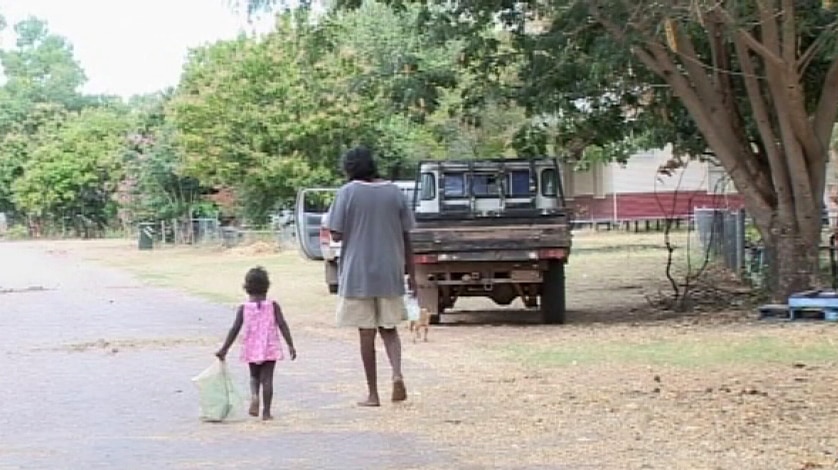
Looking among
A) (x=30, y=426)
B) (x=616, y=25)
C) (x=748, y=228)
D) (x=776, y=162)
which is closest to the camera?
(x=30, y=426)

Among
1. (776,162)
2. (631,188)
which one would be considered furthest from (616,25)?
(631,188)

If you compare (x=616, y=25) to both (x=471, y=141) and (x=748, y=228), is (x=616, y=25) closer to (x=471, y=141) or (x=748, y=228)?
(x=748, y=228)

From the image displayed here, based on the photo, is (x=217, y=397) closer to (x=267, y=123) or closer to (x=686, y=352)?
(x=686, y=352)

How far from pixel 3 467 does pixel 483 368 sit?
17.7 feet

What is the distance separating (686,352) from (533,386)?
2926mm

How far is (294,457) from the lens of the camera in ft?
26.4

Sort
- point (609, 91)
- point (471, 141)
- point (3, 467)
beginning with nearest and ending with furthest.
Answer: point (3, 467)
point (609, 91)
point (471, 141)

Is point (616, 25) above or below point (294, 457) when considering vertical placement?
above

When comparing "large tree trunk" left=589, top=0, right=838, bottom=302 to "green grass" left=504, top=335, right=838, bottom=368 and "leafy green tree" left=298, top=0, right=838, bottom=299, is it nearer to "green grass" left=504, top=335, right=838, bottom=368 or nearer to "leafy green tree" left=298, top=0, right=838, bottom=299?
"leafy green tree" left=298, top=0, right=838, bottom=299

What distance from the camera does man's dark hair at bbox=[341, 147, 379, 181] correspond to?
9.84 metres

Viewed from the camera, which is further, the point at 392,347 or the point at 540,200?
the point at 540,200

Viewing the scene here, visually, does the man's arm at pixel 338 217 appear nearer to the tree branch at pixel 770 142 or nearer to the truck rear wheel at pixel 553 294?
the truck rear wheel at pixel 553 294

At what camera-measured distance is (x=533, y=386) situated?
1099 centimetres

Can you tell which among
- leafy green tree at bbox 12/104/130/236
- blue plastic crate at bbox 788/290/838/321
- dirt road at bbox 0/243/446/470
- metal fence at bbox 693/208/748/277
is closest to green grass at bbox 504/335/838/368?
blue plastic crate at bbox 788/290/838/321
